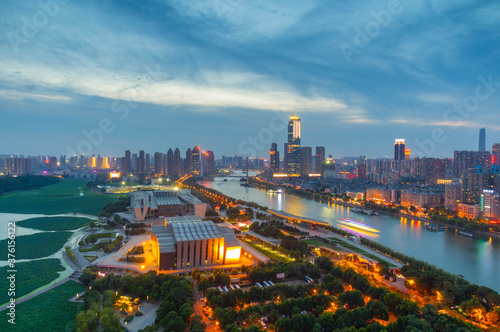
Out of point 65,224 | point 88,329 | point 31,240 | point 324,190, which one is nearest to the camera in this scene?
point 88,329

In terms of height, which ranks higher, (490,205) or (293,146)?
(293,146)

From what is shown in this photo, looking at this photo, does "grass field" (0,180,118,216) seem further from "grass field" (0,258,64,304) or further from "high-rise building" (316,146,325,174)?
"high-rise building" (316,146,325,174)

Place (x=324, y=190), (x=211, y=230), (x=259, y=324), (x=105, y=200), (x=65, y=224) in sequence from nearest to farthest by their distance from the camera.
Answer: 1. (x=259, y=324)
2. (x=211, y=230)
3. (x=65, y=224)
4. (x=105, y=200)
5. (x=324, y=190)

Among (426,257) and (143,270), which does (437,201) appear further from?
(143,270)

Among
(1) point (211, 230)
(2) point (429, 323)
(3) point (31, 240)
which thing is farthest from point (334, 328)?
(3) point (31, 240)

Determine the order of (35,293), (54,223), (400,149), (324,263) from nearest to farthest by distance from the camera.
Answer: (35,293) → (324,263) → (54,223) → (400,149)

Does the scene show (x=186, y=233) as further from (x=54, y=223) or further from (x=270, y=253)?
(x=54, y=223)

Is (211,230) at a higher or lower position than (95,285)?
higher

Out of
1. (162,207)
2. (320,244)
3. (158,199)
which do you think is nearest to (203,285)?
(320,244)
